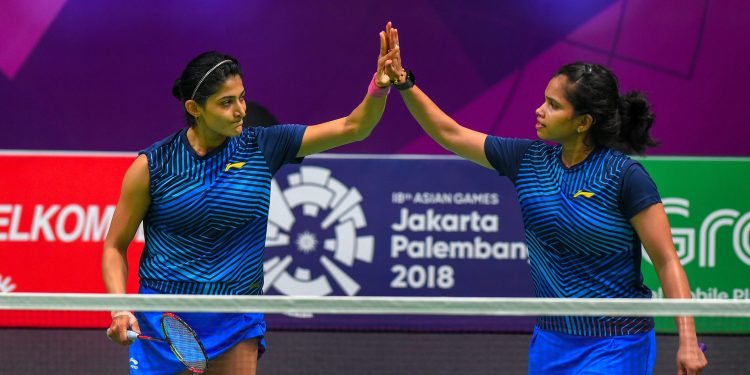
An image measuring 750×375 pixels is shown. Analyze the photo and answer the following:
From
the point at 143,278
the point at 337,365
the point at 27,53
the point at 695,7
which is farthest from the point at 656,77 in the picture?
the point at 143,278

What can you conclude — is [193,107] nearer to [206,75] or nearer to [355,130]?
[206,75]

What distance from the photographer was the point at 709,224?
283 inches

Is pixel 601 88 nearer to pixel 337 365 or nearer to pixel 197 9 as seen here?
pixel 337 365

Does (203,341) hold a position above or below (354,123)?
below

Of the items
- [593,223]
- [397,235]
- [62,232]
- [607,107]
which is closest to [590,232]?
[593,223]

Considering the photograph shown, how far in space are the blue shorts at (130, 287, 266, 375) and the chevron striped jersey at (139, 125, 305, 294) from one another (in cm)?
9

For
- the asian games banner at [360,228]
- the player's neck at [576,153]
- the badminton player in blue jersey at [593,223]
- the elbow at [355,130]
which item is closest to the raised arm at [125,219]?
the elbow at [355,130]

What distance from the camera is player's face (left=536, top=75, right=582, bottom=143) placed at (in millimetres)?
3623

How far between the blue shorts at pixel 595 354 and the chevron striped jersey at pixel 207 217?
3.22 feet

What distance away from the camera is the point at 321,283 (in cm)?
724

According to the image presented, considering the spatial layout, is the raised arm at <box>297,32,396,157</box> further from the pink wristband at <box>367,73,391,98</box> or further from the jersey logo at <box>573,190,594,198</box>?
the jersey logo at <box>573,190,594,198</box>

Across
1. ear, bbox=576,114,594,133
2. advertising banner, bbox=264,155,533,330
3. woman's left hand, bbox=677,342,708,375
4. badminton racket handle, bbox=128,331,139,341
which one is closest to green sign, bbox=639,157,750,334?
advertising banner, bbox=264,155,533,330

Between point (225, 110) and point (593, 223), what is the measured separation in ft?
3.99

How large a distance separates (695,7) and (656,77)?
1.69ft
